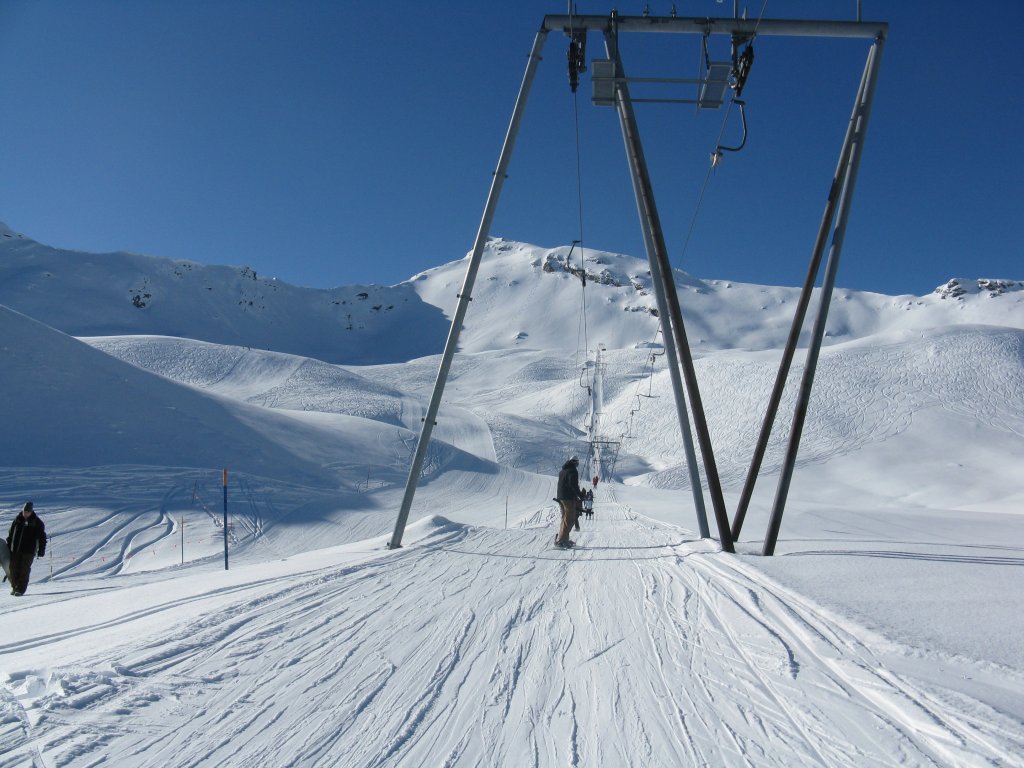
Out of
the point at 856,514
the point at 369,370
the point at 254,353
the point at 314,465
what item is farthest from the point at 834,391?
the point at 369,370

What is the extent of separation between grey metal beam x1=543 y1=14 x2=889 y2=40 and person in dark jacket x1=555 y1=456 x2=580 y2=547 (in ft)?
22.7

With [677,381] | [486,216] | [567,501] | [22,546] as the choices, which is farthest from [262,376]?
[677,381]

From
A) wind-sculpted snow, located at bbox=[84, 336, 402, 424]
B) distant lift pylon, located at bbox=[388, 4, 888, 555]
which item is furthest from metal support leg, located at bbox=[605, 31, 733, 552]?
wind-sculpted snow, located at bbox=[84, 336, 402, 424]

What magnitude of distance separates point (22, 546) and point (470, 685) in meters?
9.83

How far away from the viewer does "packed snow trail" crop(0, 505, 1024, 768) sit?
2.99 metres

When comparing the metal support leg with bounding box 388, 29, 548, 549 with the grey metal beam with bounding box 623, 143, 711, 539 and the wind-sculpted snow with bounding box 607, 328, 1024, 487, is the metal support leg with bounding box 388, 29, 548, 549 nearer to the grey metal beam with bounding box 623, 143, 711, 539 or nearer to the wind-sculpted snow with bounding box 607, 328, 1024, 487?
the grey metal beam with bounding box 623, 143, 711, 539

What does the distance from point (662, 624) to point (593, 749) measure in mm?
2270

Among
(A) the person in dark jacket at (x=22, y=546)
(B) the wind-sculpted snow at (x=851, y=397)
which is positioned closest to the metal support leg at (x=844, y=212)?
(A) the person in dark jacket at (x=22, y=546)

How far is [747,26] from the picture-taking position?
9492 mm

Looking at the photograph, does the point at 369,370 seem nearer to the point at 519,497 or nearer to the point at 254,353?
the point at 254,353

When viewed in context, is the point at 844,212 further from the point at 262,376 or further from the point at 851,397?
the point at 262,376

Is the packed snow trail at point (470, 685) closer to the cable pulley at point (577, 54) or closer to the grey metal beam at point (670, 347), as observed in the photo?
the grey metal beam at point (670, 347)

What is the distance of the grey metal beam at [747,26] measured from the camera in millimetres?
9266

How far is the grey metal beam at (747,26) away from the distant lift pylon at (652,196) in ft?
0.04
